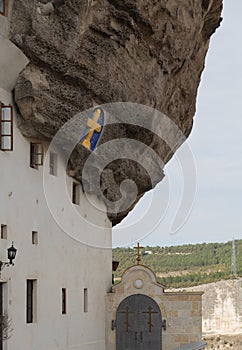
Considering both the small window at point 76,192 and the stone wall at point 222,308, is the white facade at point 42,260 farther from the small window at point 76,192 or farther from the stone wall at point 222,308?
the stone wall at point 222,308

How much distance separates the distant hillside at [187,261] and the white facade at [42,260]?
39.9 m

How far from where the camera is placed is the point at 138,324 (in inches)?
978

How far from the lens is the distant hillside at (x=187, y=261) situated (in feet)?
222

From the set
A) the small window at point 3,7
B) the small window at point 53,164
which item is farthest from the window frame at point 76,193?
the small window at point 3,7

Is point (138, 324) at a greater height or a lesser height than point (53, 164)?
lesser

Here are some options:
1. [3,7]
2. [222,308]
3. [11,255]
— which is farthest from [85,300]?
[222,308]

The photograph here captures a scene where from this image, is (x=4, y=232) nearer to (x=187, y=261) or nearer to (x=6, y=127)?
(x=6, y=127)

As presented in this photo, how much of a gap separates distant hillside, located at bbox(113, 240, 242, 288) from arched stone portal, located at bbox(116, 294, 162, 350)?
38635 millimetres

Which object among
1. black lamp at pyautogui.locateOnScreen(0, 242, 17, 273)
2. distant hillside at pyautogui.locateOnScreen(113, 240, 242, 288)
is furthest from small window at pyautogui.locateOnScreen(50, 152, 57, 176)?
distant hillside at pyautogui.locateOnScreen(113, 240, 242, 288)

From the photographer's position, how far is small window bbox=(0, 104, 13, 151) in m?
18.1

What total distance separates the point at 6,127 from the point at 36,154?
6.74ft

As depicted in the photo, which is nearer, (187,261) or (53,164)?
(53,164)

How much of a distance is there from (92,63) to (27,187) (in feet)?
11.0

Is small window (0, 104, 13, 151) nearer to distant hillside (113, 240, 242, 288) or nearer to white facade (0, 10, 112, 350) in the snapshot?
white facade (0, 10, 112, 350)
